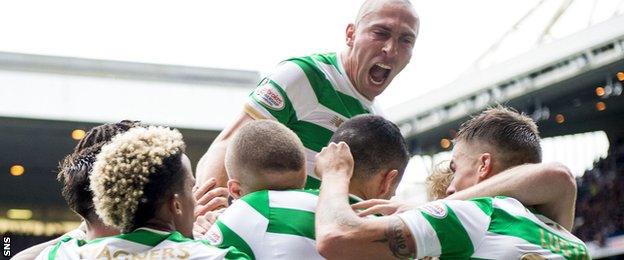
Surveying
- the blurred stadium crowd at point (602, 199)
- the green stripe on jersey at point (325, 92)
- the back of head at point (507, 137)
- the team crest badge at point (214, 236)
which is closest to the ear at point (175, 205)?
the team crest badge at point (214, 236)

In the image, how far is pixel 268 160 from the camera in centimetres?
300

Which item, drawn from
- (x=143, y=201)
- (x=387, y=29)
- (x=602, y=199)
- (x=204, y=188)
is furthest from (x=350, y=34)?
(x=602, y=199)

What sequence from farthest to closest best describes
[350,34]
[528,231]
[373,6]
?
[350,34], [373,6], [528,231]

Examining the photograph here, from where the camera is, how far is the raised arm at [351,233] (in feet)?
9.02

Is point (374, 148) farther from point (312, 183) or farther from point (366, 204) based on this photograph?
point (312, 183)

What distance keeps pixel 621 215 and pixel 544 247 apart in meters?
14.9

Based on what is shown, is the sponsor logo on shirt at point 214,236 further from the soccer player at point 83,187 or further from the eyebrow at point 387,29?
the eyebrow at point 387,29

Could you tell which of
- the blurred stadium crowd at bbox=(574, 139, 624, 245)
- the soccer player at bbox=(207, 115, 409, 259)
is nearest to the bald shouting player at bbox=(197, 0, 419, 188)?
the soccer player at bbox=(207, 115, 409, 259)

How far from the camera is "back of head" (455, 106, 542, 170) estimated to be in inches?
125

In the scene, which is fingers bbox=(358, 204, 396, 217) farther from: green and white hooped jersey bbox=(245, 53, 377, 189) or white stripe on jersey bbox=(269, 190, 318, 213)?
green and white hooped jersey bbox=(245, 53, 377, 189)

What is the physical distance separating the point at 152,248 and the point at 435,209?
2.51ft

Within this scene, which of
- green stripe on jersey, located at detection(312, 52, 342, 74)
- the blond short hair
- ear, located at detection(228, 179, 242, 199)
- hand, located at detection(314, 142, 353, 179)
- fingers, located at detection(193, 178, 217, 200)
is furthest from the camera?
green stripe on jersey, located at detection(312, 52, 342, 74)

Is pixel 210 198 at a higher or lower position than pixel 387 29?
lower

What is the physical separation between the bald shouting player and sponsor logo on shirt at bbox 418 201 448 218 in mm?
1152
